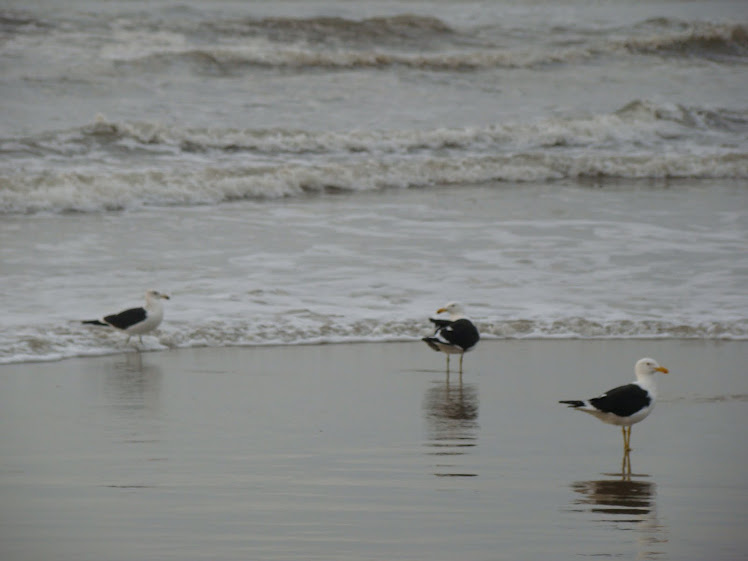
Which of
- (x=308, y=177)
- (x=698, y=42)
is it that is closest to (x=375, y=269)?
(x=308, y=177)

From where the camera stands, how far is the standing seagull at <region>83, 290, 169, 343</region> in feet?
28.1

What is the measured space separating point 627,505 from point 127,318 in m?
4.53

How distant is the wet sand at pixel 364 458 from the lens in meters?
4.65

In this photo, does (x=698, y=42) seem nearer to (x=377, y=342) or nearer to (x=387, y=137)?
(x=387, y=137)

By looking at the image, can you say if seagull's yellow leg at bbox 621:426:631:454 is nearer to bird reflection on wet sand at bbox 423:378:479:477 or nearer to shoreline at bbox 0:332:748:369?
bird reflection on wet sand at bbox 423:378:479:477

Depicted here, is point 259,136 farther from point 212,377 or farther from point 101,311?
point 212,377

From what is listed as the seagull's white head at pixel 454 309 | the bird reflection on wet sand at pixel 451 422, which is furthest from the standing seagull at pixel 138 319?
the bird reflection on wet sand at pixel 451 422

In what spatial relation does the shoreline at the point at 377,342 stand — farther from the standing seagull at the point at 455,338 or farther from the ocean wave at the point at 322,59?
the ocean wave at the point at 322,59

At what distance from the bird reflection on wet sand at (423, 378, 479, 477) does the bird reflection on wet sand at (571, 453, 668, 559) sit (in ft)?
1.96

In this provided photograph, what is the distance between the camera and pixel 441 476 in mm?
5566

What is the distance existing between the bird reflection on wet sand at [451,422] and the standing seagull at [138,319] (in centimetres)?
226

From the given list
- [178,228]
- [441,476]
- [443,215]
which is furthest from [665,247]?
[441,476]

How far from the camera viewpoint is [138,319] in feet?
28.2

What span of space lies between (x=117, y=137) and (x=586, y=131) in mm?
8023
